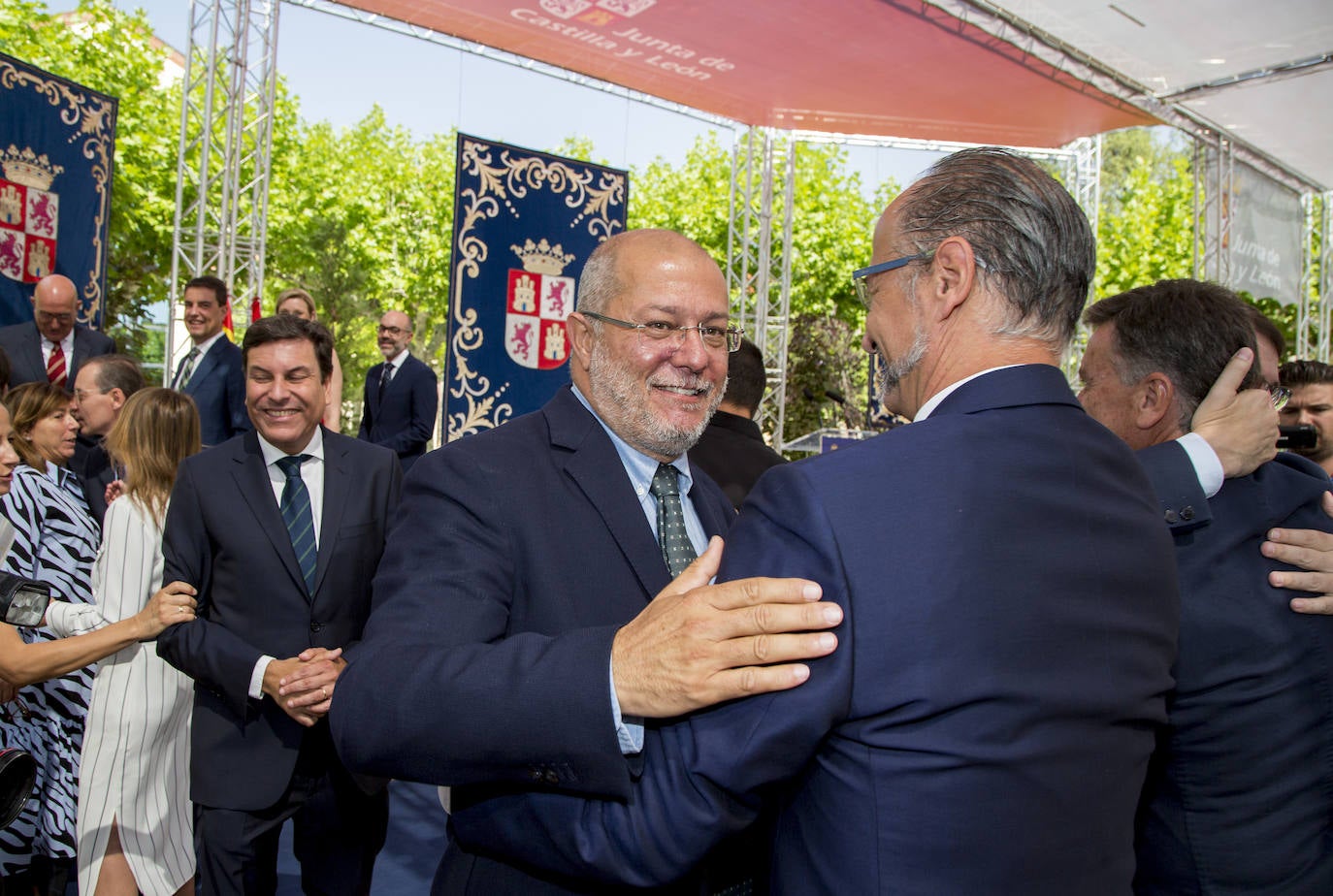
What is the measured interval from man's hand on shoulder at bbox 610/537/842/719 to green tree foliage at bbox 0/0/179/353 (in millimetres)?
18185

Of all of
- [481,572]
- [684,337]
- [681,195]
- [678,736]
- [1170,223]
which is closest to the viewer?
[678,736]

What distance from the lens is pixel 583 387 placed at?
2053 mm

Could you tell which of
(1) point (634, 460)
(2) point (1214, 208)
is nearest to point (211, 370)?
(1) point (634, 460)

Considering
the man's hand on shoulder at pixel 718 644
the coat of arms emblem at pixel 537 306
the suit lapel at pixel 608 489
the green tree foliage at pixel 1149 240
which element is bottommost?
the man's hand on shoulder at pixel 718 644

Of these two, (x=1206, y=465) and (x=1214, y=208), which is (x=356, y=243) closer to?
(x=1214, y=208)

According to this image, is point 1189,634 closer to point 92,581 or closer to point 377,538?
point 377,538

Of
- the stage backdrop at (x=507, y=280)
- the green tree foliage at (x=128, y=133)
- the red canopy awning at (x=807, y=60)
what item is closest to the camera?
the stage backdrop at (x=507, y=280)

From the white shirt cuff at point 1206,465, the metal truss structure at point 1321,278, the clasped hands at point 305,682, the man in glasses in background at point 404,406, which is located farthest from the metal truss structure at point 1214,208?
the clasped hands at point 305,682

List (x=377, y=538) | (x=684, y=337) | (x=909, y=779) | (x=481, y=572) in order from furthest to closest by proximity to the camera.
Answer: (x=377, y=538) → (x=684, y=337) → (x=481, y=572) → (x=909, y=779)

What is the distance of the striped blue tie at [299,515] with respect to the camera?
2938 mm

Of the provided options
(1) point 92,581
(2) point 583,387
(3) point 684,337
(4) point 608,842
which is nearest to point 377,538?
(1) point 92,581

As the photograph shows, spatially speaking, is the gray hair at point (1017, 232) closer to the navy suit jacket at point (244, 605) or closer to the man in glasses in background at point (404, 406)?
the navy suit jacket at point (244, 605)

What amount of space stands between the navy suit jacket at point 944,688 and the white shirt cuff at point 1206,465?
0.57m

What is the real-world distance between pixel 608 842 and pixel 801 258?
72.0ft
